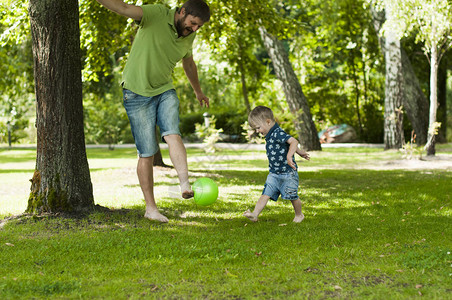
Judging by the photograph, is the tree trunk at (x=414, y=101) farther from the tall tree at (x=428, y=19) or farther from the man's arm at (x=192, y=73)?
the man's arm at (x=192, y=73)

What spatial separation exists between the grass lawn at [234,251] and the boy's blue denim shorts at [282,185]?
324 mm

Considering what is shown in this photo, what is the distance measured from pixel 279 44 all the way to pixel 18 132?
68.4ft

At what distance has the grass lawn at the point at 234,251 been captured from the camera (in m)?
3.43

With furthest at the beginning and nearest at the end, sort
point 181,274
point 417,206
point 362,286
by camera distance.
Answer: point 417,206, point 181,274, point 362,286

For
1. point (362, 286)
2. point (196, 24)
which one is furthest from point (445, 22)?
point (362, 286)

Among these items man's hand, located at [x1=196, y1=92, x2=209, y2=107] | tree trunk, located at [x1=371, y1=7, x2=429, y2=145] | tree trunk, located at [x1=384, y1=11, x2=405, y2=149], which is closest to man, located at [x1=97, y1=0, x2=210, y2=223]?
man's hand, located at [x1=196, y1=92, x2=209, y2=107]

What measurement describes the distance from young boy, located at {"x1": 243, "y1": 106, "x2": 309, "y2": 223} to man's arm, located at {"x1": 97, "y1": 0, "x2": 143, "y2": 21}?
1586mm

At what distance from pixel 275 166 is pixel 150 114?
1.46m

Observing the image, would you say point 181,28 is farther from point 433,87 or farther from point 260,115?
point 433,87

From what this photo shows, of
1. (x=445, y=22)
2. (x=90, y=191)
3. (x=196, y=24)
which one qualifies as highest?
(x=445, y=22)

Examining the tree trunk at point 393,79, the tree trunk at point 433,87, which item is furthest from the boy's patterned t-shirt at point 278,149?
the tree trunk at point 393,79

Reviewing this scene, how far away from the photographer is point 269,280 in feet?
11.8

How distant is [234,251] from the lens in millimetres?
4281

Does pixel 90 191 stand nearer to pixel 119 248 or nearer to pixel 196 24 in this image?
pixel 119 248
